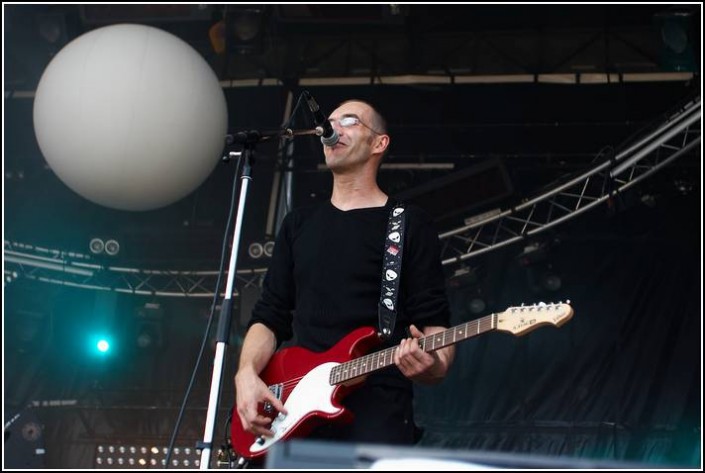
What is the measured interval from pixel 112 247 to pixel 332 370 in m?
5.71

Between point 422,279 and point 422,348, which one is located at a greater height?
point 422,279

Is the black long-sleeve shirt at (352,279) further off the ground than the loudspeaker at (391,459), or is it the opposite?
the black long-sleeve shirt at (352,279)

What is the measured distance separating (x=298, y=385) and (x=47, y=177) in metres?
6.48

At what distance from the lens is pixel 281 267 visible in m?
3.27

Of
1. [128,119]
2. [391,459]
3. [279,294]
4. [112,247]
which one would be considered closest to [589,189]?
[128,119]

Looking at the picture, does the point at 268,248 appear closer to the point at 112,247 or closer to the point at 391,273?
the point at 112,247

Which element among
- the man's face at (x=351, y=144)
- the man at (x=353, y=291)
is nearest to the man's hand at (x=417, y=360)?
the man at (x=353, y=291)

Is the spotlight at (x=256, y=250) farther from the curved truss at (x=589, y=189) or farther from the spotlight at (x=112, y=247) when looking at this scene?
→ the curved truss at (x=589, y=189)

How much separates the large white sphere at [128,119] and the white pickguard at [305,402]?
266 cm

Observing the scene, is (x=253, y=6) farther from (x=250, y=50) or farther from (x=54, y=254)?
(x=54, y=254)

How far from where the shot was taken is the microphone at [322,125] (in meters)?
3.04

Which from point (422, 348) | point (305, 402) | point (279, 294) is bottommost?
point (305, 402)

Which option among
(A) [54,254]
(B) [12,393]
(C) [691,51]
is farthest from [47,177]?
(C) [691,51]

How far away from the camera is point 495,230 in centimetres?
802
